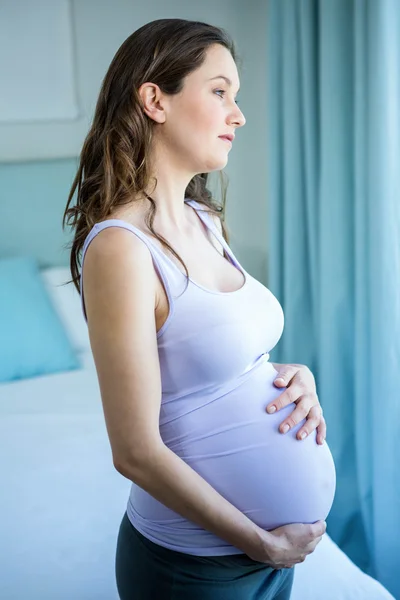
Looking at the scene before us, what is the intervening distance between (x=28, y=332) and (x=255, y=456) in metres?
1.59

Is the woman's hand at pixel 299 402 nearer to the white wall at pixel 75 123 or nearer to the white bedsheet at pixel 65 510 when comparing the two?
the white bedsheet at pixel 65 510

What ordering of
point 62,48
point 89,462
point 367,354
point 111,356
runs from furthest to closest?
point 62,48
point 367,354
point 89,462
point 111,356

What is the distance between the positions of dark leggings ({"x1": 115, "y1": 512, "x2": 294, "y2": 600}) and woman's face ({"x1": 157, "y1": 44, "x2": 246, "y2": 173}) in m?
0.56

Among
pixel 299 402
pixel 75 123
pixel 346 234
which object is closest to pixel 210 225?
pixel 299 402

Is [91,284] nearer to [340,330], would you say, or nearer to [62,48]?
[340,330]

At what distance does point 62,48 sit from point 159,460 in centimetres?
225

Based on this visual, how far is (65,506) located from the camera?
1.65 meters

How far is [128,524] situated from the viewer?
1.06 metres

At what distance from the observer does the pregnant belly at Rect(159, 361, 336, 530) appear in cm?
97

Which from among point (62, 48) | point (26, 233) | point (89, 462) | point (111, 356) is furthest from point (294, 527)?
point (62, 48)

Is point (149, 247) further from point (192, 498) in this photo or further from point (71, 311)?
point (71, 311)

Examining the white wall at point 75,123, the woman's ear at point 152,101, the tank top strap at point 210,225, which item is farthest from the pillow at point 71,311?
the woman's ear at point 152,101

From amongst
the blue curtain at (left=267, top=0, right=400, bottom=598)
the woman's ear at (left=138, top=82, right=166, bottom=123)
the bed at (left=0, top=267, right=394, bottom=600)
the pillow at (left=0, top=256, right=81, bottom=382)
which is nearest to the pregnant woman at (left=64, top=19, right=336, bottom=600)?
the woman's ear at (left=138, top=82, right=166, bottom=123)

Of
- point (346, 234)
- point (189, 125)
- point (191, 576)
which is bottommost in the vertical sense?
point (346, 234)
